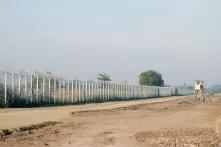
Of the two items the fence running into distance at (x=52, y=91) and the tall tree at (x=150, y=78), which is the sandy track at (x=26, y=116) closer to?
the fence running into distance at (x=52, y=91)

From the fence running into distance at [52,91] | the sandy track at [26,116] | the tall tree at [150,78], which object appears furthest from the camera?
the tall tree at [150,78]

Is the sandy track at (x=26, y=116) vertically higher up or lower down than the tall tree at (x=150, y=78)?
lower down

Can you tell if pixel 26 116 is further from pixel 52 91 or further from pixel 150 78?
pixel 150 78

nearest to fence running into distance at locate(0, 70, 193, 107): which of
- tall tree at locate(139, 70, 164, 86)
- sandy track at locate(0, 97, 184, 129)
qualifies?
sandy track at locate(0, 97, 184, 129)

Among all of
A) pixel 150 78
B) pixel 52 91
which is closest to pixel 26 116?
pixel 52 91

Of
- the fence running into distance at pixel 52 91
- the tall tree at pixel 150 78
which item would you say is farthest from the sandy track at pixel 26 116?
the tall tree at pixel 150 78

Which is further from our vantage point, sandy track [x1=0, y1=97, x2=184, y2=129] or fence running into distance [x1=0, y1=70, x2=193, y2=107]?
fence running into distance [x1=0, y1=70, x2=193, y2=107]

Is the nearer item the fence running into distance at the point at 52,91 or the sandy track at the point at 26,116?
the sandy track at the point at 26,116

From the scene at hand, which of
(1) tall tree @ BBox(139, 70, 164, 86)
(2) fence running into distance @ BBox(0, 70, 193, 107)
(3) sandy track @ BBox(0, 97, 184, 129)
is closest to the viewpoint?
(3) sandy track @ BBox(0, 97, 184, 129)

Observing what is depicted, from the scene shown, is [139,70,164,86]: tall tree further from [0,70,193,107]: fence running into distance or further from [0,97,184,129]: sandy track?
[0,97,184,129]: sandy track

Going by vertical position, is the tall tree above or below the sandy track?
above

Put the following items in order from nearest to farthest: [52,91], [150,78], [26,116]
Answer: [26,116] → [52,91] → [150,78]

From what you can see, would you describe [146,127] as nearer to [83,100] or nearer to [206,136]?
[206,136]

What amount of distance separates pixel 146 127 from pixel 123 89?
57.5 m
